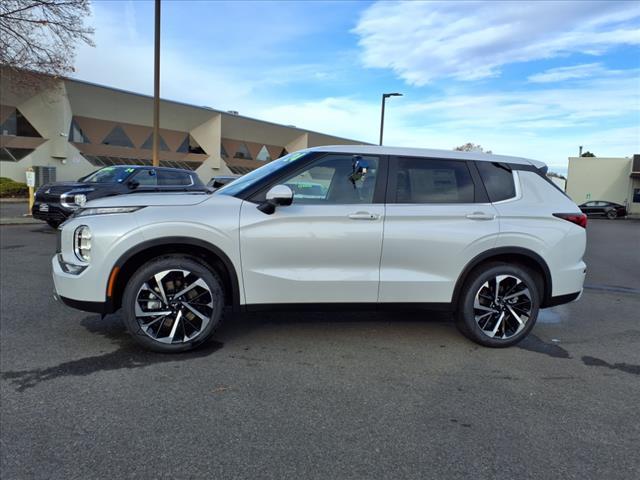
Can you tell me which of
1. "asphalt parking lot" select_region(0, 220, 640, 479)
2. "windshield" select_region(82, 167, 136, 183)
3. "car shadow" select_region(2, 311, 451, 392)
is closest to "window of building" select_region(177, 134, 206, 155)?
"windshield" select_region(82, 167, 136, 183)

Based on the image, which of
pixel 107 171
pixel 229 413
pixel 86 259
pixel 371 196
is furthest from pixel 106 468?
pixel 107 171

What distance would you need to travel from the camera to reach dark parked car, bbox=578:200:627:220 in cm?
3747

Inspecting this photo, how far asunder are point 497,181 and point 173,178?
31.7 ft

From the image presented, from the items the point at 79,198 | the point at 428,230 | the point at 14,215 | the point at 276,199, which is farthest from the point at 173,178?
the point at 428,230

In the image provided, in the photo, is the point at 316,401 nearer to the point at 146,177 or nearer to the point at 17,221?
the point at 146,177

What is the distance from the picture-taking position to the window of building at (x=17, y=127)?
2672cm

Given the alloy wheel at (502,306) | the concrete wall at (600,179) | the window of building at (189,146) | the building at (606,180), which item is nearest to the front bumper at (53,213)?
the alloy wheel at (502,306)

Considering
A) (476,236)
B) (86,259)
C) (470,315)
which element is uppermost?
(476,236)

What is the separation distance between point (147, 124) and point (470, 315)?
35166 mm

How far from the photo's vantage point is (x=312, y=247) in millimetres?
4121

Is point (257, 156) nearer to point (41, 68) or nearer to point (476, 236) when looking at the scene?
point (41, 68)

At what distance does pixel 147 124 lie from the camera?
1393 inches

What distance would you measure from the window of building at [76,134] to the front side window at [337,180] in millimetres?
30451

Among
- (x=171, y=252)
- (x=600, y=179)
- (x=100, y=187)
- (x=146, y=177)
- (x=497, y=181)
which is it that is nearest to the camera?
(x=171, y=252)
